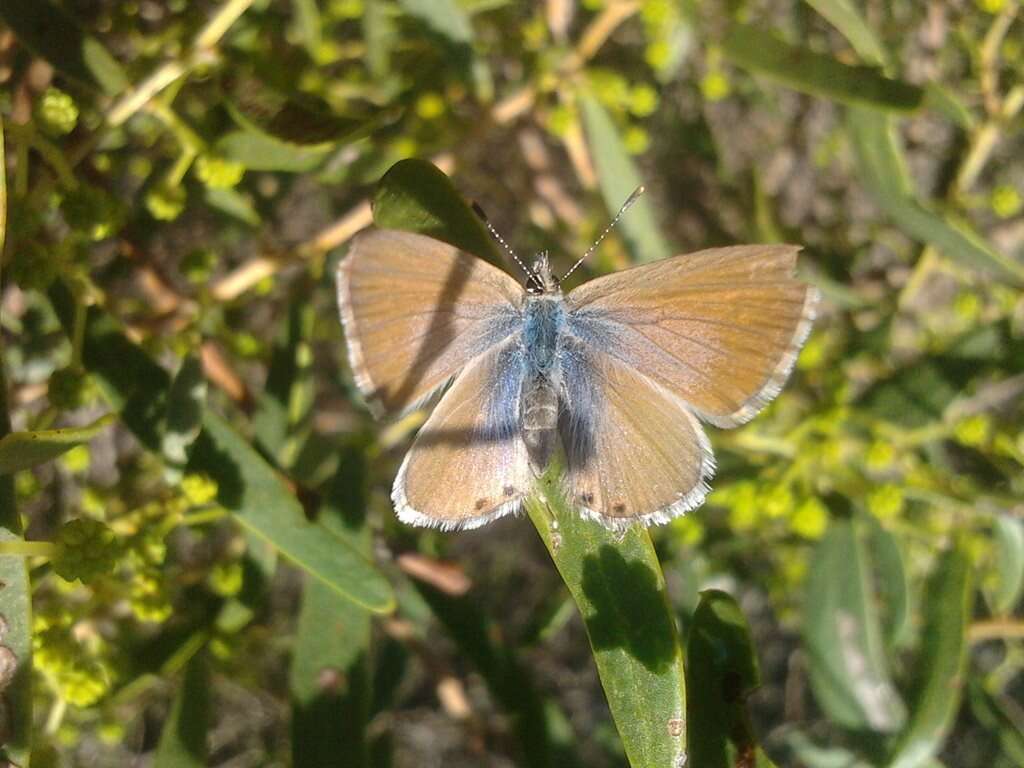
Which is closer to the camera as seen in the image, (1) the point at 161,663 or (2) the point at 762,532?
(1) the point at 161,663

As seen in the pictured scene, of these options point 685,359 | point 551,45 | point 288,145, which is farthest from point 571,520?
point 551,45

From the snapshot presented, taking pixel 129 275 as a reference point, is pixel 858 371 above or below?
below

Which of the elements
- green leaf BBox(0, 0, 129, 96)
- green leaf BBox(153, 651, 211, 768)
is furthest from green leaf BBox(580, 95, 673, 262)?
green leaf BBox(153, 651, 211, 768)

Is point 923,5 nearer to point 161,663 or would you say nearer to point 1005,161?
point 1005,161

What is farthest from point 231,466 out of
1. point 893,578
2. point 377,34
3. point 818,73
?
point 893,578

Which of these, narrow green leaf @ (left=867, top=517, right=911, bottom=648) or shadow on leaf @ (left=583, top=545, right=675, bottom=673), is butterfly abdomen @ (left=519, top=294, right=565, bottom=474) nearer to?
shadow on leaf @ (left=583, top=545, right=675, bottom=673)

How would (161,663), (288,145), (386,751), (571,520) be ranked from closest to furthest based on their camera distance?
(571,520) → (288,145) → (161,663) → (386,751)
